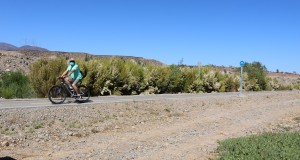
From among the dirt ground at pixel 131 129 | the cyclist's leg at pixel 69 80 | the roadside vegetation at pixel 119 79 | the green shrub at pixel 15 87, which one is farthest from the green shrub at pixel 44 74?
the dirt ground at pixel 131 129

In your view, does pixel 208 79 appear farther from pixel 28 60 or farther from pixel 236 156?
pixel 236 156

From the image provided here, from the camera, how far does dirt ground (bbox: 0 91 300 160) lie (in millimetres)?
9734

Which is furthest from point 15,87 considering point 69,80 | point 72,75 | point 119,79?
point 72,75

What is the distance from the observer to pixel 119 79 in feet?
76.6

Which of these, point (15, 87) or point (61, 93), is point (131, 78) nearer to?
point (15, 87)

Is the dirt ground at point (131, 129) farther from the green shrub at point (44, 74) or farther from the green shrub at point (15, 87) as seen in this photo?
the green shrub at point (15, 87)

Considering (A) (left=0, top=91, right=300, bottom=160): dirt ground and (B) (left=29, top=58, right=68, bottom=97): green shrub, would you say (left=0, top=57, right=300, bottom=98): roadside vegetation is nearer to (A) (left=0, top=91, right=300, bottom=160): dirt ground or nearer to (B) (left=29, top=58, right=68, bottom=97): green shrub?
(B) (left=29, top=58, right=68, bottom=97): green shrub

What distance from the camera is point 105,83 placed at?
2214 cm

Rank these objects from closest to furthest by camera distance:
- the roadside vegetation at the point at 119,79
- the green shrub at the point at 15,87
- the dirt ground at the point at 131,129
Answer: the dirt ground at the point at 131,129 → the green shrub at the point at 15,87 → the roadside vegetation at the point at 119,79

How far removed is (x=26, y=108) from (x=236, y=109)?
9.94 m

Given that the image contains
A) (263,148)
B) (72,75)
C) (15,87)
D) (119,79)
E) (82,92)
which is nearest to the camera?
(263,148)

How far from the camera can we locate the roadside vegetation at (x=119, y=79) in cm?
2023

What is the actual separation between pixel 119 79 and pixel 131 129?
10513 mm

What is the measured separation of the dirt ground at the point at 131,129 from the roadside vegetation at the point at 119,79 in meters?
5.12
